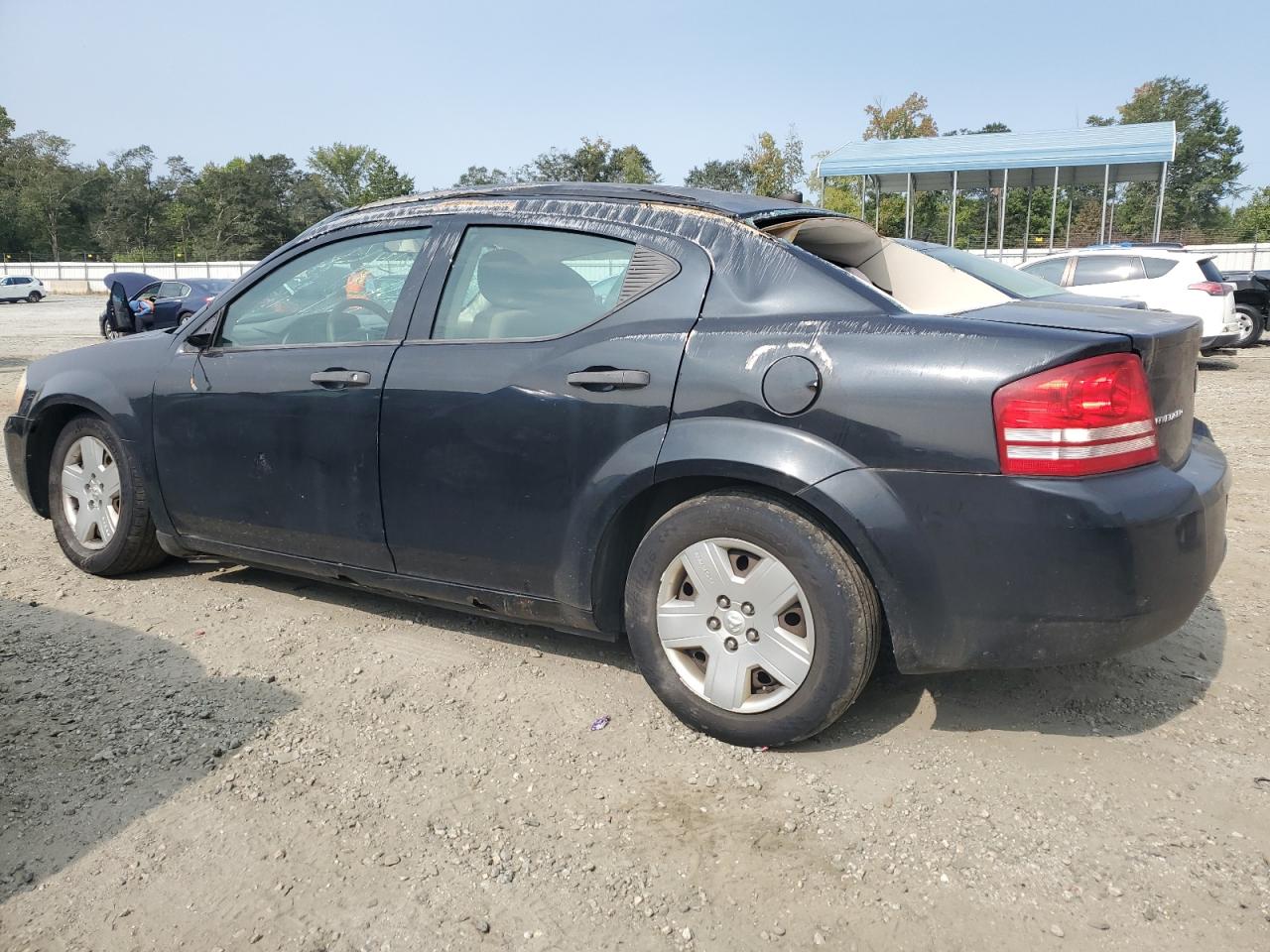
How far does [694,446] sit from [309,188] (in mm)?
94175

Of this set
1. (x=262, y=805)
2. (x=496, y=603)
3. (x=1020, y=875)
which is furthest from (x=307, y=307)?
(x=1020, y=875)

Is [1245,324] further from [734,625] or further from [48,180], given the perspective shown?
[48,180]

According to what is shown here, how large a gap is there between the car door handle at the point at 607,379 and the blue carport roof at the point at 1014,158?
75.3ft

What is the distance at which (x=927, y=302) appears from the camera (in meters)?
3.96

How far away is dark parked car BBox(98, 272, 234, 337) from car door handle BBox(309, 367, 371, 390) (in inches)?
666

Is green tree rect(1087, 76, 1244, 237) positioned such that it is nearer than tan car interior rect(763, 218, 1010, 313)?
No

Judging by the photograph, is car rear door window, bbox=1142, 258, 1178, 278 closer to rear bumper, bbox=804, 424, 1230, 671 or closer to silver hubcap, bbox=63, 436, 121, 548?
rear bumper, bbox=804, 424, 1230, 671

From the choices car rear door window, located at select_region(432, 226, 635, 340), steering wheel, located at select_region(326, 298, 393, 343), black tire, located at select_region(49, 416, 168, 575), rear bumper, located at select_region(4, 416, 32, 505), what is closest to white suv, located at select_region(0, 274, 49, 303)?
rear bumper, located at select_region(4, 416, 32, 505)

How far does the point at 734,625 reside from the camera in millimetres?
2816

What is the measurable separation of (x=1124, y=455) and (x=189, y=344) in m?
3.47

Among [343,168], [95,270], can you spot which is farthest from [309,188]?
[95,270]

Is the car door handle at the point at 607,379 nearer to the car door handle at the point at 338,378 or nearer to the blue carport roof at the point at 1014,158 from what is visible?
the car door handle at the point at 338,378

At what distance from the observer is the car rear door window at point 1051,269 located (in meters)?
13.4

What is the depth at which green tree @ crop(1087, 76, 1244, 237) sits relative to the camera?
6072 cm
